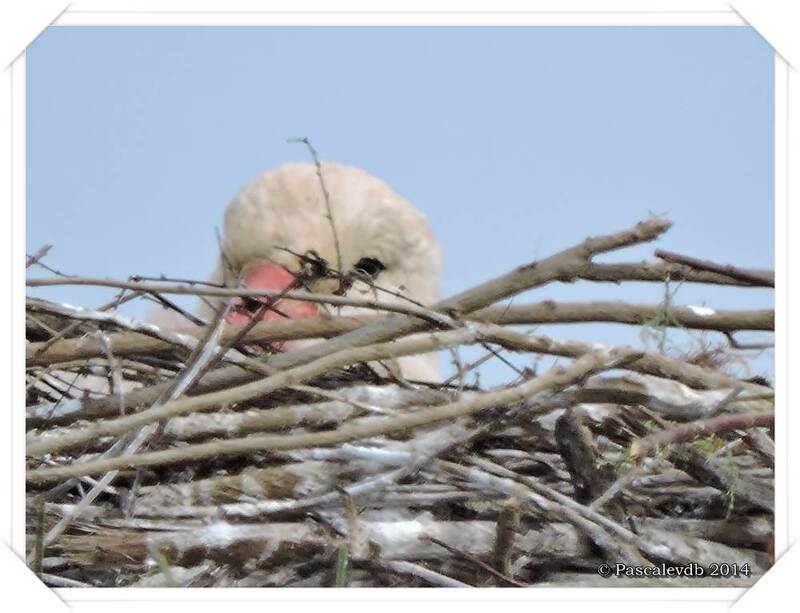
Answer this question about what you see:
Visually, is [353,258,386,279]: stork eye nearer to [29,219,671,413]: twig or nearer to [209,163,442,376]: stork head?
[209,163,442,376]: stork head

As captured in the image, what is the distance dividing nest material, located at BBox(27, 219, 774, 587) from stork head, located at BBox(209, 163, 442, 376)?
1.18m

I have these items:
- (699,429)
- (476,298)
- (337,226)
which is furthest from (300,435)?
(337,226)

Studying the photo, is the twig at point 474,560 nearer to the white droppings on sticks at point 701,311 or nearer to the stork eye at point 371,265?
the white droppings on sticks at point 701,311

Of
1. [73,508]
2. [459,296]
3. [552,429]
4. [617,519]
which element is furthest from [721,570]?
[73,508]

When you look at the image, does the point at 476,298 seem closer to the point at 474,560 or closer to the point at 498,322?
the point at 498,322

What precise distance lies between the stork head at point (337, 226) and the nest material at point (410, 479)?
1176mm

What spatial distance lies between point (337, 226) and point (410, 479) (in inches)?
53.6

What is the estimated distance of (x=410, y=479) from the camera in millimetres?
1503

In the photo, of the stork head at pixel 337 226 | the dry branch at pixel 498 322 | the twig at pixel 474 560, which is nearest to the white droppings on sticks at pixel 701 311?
the dry branch at pixel 498 322

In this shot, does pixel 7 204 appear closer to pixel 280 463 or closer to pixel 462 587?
pixel 280 463

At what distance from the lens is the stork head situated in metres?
2.79

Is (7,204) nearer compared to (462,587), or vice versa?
(462,587)
